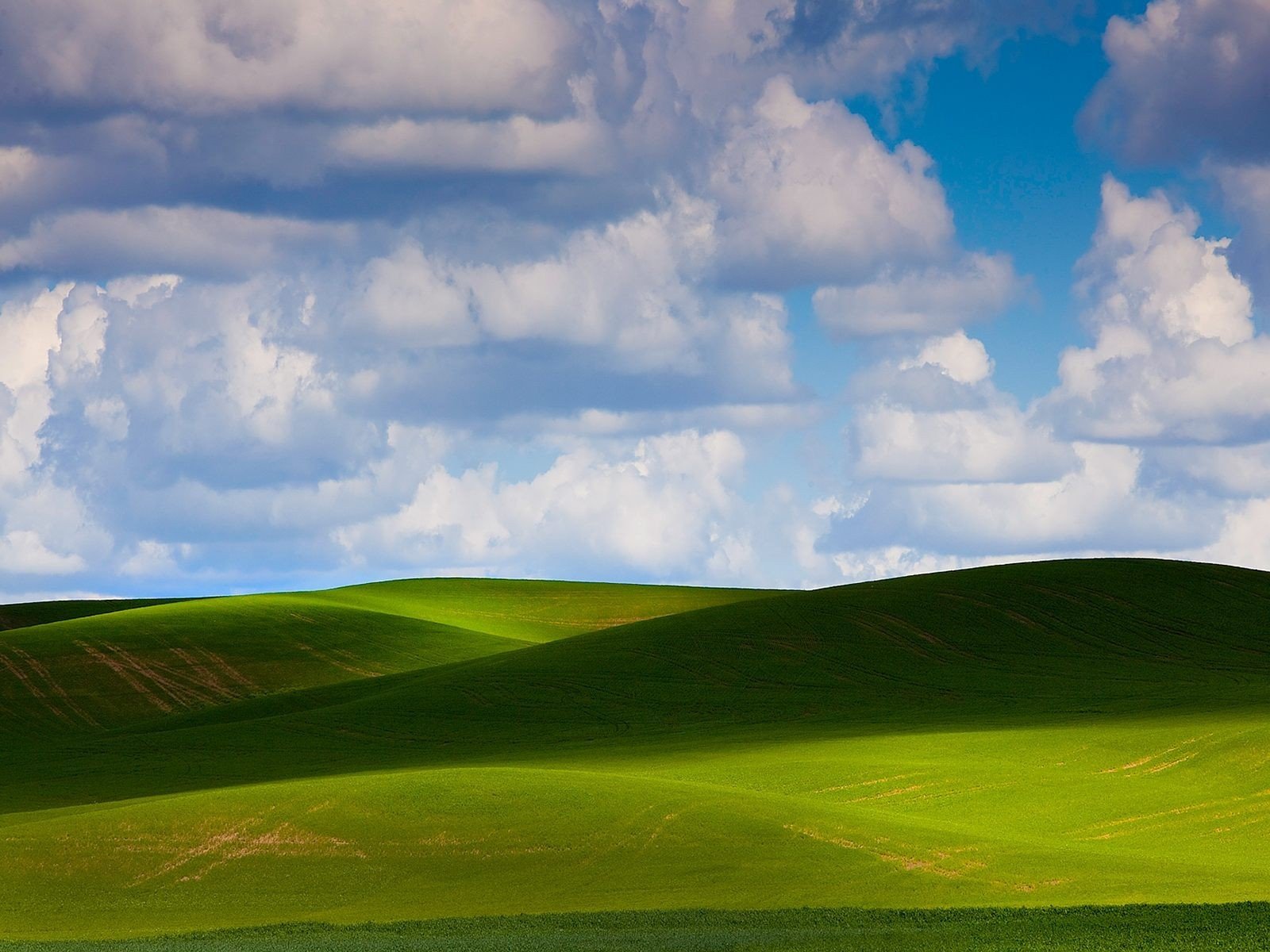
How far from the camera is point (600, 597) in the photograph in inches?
4914

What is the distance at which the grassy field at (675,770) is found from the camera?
33469mm

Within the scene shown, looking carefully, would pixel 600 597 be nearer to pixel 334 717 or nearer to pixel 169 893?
pixel 334 717

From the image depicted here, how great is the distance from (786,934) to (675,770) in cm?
2369

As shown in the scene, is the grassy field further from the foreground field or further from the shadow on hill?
the shadow on hill

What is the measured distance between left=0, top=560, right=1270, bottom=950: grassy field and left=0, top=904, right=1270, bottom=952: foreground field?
0.14 m

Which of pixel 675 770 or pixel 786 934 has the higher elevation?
pixel 675 770

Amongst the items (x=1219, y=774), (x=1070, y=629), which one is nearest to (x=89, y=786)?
(x=1219, y=774)

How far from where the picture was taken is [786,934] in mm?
29203

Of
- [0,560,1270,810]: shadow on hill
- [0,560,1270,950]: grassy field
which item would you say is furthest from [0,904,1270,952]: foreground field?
[0,560,1270,810]: shadow on hill

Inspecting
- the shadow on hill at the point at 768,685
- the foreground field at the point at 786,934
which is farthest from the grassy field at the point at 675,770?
the shadow on hill at the point at 768,685

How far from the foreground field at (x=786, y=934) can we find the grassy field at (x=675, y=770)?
0.14 metres

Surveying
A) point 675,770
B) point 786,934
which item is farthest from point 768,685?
point 786,934

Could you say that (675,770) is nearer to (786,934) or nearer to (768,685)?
(768,685)

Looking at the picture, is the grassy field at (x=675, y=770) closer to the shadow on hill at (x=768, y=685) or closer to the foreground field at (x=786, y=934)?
the foreground field at (x=786, y=934)
